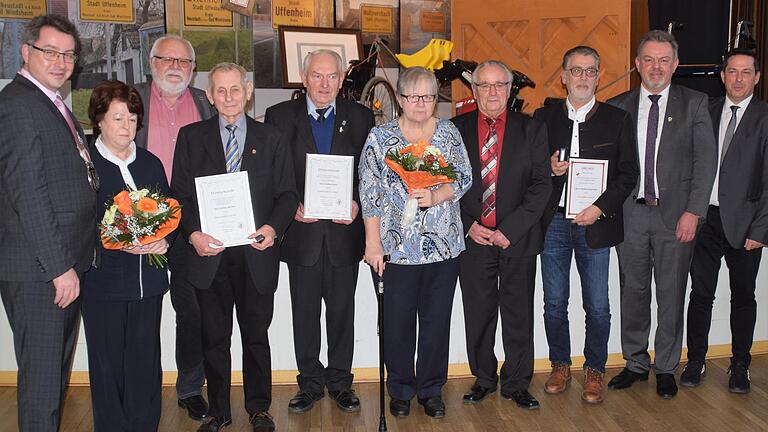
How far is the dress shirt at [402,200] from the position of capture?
352 centimetres

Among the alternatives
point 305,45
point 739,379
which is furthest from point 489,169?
point 305,45

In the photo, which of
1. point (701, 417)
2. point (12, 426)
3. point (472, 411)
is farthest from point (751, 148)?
point (12, 426)

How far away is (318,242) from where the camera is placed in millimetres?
3721

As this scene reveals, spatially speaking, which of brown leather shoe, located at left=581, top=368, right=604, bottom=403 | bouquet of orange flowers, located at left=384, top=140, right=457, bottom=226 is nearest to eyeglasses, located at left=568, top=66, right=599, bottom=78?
bouquet of orange flowers, located at left=384, top=140, right=457, bottom=226

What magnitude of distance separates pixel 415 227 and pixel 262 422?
1191 millimetres

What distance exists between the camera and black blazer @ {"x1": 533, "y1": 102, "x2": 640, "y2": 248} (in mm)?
3875

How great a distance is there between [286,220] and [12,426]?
178cm

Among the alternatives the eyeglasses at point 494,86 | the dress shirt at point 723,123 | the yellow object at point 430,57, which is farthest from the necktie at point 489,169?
the yellow object at point 430,57

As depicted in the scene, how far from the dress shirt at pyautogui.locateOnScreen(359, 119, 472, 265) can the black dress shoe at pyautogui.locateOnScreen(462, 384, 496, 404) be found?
0.88 meters

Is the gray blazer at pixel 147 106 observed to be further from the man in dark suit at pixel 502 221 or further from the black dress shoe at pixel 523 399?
the black dress shoe at pixel 523 399

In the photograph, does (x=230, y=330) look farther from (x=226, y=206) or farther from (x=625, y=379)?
(x=625, y=379)

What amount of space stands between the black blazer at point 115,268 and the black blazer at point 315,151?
32.9 inches

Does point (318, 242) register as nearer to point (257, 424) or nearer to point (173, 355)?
point (257, 424)

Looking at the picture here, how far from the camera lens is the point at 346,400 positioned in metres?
3.89
